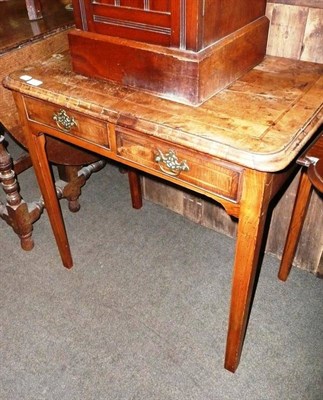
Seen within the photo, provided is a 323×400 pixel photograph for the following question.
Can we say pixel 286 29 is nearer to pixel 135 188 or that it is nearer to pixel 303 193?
pixel 303 193

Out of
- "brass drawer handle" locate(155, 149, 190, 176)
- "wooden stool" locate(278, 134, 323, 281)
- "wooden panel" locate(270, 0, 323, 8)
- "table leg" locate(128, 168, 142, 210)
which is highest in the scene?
"wooden panel" locate(270, 0, 323, 8)

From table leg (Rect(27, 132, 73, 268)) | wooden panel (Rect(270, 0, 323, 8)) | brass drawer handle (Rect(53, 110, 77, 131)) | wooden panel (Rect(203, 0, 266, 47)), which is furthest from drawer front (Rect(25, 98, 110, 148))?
wooden panel (Rect(270, 0, 323, 8))

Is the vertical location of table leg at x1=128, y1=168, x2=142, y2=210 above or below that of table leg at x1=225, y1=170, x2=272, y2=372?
below

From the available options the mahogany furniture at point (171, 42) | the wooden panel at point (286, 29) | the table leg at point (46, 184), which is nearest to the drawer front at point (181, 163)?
the mahogany furniture at point (171, 42)

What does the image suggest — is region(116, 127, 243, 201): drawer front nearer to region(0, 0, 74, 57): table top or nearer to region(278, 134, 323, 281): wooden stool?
region(278, 134, 323, 281): wooden stool

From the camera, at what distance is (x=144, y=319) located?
1600 millimetres

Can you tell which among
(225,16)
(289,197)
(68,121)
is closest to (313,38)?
(225,16)

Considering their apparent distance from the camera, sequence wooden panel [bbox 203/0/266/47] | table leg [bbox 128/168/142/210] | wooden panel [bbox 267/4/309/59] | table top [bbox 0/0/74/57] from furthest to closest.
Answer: table leg [bbox 128/168/142/210]
table top [bbox 0/0/74/57]
wooden panel [bbox 267/4/309/59]
wooden panel [bbox 203/0/266/47]

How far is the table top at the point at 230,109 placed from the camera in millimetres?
879

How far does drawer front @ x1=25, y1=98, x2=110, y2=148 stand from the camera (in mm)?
1136

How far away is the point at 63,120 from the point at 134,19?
352 mm

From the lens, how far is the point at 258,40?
1195mm

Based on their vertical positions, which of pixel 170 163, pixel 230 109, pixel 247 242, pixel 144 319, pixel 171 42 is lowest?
pixel 144 319

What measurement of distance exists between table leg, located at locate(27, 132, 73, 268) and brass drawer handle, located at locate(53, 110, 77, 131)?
176 millimetres
